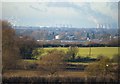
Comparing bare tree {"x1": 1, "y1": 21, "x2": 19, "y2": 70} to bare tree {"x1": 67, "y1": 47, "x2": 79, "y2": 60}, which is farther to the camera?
bare tree {"x1": 67, "y1": 47, "x2": 79, "y2": 60}

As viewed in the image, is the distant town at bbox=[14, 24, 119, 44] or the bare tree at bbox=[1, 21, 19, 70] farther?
the bare tree at bbox=[1, 21, 19, 70]

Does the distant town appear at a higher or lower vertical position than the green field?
higher

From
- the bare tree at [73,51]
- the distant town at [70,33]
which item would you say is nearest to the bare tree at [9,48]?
the distant town at [70,33]

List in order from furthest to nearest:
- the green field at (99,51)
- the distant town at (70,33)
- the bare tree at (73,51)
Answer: the bare tree at (73,51)
the green field at (99,51)
the distant town at (70,33)

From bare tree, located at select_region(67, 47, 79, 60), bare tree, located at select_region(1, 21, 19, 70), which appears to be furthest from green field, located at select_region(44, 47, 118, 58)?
bare tree, located at select_region(1, 21, 19, 70)

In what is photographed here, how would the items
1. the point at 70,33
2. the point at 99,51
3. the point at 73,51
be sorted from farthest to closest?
the point at 73,51
the point at 99,51
the point at 70,33

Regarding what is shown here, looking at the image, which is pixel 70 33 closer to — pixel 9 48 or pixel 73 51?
pixel 73 51

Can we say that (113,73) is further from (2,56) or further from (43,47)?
(2,56)

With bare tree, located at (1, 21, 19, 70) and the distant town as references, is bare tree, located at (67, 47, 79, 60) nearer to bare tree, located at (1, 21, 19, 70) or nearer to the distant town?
the distant town

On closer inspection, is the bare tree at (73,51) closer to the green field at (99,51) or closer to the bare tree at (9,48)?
the green field at (99,51)

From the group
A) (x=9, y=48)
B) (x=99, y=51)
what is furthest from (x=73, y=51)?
(x=9, y=48)

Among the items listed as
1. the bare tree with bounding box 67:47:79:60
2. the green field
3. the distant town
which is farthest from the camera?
the bare tree with bounding box 67:47:79:60

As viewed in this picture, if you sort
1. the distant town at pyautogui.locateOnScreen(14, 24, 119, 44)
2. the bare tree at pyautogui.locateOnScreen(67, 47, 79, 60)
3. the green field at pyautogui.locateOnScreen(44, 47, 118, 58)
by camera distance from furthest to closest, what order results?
the bare tree at pyautogui.locateOnScreen(67, 47, 79, 60), the green field at pyautogui.locateOnScreen(44, 47, 118, 58), the distant town at pyautogui.locateOnScreen(14, 24, 119, 44)

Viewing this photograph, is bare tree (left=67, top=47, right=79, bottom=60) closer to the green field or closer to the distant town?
the green field
